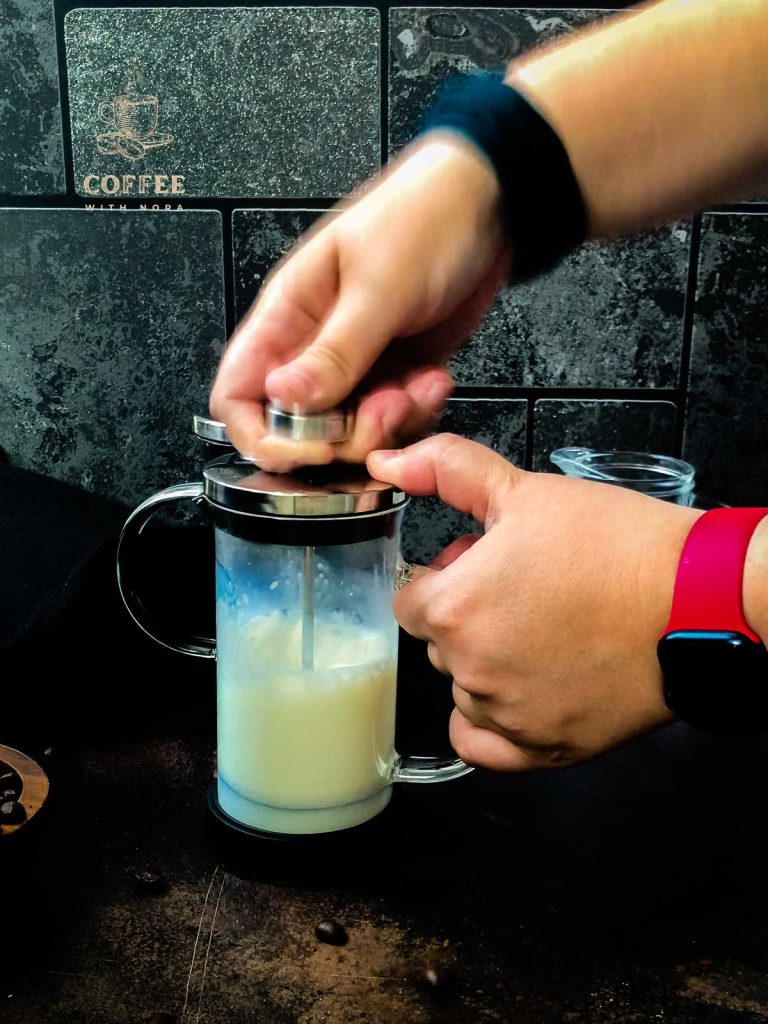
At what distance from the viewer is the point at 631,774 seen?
3.26 feet

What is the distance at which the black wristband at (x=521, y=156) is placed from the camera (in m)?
0.81

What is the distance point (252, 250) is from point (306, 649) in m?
0.88

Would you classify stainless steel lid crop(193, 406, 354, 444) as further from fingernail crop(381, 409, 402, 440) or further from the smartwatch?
the smartwatch

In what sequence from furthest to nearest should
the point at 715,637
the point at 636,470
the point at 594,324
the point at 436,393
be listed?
the point at 594,324 < the point at 636,470 < the point at 436,393 < the point at 715,637

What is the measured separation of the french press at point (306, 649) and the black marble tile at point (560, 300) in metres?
0.75

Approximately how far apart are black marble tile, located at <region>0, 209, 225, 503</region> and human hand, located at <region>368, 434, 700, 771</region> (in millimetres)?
844

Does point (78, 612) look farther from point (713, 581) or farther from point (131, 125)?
point (131, 125)

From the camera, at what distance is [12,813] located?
0.69m

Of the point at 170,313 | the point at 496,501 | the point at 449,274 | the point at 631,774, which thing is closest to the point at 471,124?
the point at 449,274

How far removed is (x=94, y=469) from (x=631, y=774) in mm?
995

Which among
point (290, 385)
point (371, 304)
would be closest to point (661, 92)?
point (371, 304)

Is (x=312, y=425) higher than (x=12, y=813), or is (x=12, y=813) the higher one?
(x=312, y=425)

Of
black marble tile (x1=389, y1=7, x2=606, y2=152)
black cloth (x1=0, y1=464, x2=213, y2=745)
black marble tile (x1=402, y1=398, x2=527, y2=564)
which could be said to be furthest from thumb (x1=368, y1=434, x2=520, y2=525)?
black marble tile (x1=389, y1=7, x2=606, y2=152)

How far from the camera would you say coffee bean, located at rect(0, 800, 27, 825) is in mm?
689
